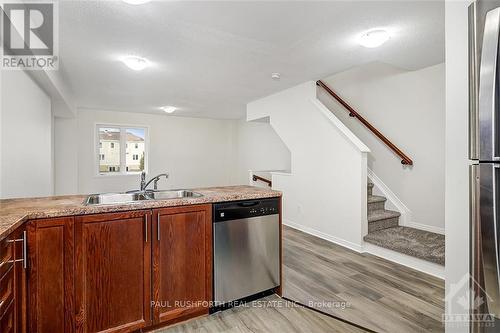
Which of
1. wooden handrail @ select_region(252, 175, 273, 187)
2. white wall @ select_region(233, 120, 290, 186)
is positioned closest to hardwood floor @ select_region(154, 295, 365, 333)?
wooden handrail @ select_region(252, 175, 273, 187)

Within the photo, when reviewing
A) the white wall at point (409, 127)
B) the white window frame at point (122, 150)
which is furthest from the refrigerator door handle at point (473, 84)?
the white window frame at point (122, 150)

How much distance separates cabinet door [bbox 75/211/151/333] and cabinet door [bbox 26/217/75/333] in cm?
5

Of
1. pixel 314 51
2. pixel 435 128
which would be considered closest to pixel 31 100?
pixel 314 51

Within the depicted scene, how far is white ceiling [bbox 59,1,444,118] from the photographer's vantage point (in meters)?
2.03

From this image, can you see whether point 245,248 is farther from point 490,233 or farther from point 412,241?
point 412,241

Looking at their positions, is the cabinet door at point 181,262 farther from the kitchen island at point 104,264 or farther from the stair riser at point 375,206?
the stair riser at point 375,206

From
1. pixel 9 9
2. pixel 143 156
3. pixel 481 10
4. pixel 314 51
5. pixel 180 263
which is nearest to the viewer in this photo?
pixel 481 10

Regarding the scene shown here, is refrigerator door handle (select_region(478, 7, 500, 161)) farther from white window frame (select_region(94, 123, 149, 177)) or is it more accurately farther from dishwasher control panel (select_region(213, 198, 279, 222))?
white window frame (select_region(94, 123, 149, 177))

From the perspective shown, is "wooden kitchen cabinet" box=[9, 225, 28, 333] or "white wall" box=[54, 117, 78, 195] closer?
"wooden kitchen cabinet" box=[9, 225, 28, 333]

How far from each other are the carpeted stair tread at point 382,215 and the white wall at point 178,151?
260 centimetres

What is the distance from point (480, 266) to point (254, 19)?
2.20 meters

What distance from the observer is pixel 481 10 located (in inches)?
37.4

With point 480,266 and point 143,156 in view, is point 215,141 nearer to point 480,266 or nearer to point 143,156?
point 143,156

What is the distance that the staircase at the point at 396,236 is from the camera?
8.99 feet
